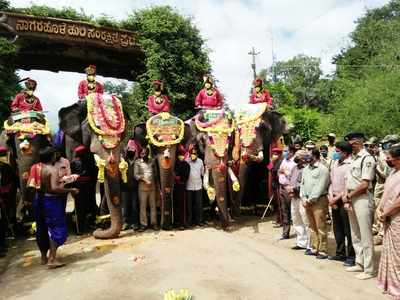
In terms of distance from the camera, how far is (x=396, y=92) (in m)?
16.1

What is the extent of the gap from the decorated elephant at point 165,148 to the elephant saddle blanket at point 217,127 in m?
0.52

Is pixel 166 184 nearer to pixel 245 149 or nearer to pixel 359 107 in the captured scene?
pixel 245 149

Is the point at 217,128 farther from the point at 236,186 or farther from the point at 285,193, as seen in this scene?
the point at 285,193

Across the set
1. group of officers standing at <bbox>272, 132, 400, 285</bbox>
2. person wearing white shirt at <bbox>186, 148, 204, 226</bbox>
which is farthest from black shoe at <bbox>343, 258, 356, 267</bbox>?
person wearing white shirt at <bbox>186, 148, 204, 226</bbox>

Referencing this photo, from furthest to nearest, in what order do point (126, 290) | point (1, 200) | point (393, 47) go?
point (393, 47) → point (1, 200) → point (126, 290)

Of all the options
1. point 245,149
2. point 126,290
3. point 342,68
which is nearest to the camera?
point 126,290

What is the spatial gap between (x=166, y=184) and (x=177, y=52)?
7957 millimetres

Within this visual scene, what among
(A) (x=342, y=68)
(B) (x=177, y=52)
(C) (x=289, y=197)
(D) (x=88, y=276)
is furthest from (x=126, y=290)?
(A) (x=342, y=68)

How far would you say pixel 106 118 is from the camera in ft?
25.8

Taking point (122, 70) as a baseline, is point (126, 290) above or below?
below

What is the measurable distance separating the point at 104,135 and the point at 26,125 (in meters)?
1.72

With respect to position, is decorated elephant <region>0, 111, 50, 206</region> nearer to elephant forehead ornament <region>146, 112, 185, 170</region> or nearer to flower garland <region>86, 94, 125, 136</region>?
flower garland <region>86, 94, 125, 136</region>

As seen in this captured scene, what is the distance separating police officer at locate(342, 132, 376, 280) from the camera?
17.8 feet

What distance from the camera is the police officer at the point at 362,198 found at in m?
5.43
